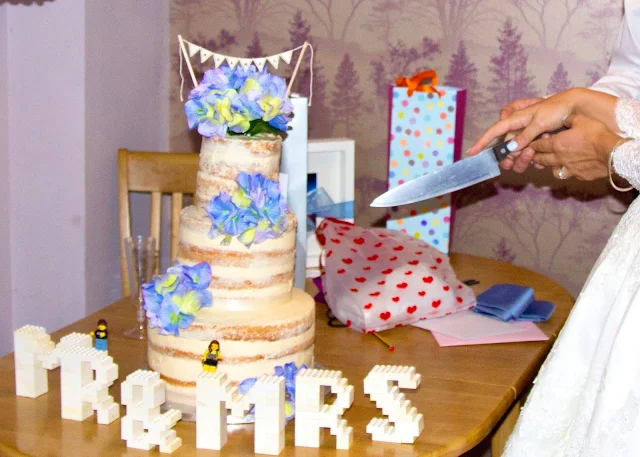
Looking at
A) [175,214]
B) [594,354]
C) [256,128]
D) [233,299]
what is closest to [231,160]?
[256,128]

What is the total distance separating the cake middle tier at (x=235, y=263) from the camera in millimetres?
1288

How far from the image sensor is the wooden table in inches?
47.4

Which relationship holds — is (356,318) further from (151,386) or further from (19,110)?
(19,110)

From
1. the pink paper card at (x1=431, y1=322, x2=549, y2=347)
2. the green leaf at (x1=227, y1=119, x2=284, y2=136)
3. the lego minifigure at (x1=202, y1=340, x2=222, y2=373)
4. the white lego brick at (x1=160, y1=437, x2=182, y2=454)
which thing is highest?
the green leaf at (x1=227, y1=119, x2=284, y2=136)

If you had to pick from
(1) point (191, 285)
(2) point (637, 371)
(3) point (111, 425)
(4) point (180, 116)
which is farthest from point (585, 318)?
(4) point (180, 116)

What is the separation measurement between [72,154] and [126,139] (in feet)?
0.80

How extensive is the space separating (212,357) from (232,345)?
0.15 feet

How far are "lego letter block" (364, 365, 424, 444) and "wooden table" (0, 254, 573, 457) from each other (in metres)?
0.01

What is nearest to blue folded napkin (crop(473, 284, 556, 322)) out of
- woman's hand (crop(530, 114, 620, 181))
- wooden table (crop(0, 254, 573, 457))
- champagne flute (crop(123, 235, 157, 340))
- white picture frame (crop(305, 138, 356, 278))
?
wooden table (crop(0, 254, 573, 457))

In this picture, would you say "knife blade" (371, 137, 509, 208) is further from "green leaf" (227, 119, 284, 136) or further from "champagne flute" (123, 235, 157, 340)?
"champagne flute" (123, 235, 157, 340)

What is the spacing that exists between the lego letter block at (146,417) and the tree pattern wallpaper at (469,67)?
156cm

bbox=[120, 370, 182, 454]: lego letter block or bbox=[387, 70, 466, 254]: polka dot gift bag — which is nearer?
bbox=[120, 370, 182, 454]: lego letter block

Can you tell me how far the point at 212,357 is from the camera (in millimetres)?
1230

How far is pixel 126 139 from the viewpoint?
2.60 m
